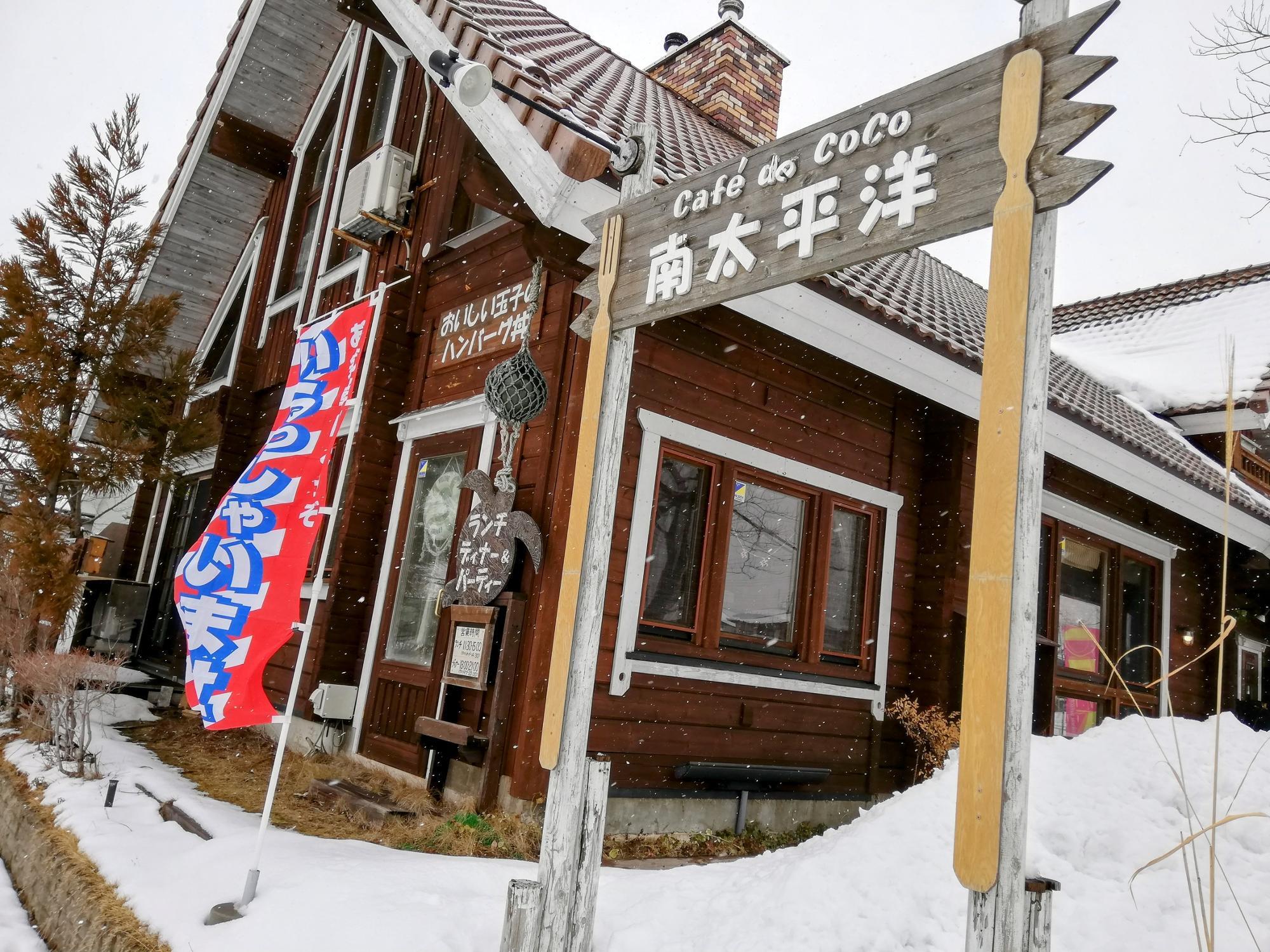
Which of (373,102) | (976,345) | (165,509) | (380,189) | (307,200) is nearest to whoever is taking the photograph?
(976,345)

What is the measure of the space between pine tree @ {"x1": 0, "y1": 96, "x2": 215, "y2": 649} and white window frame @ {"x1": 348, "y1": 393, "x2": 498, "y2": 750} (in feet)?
9.90

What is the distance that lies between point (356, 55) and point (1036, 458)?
10252 mm

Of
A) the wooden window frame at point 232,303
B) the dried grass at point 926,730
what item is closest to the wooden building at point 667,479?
the dried grass at point 926,730

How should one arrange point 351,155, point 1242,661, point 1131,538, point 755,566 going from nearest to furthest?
point 755,566, point 1131,538, point 351,155, point 1242,661

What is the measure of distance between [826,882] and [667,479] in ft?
10.2

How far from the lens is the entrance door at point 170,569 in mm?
11180

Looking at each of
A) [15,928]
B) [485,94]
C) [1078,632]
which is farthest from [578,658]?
[1078,632]

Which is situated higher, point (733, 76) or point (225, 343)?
point (733, 76)

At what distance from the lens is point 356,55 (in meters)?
10.4

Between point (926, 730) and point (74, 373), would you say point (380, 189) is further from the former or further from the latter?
point (926, 730)

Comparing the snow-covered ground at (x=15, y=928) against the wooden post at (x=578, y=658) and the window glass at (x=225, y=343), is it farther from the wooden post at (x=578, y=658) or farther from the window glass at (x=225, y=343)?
the window glass at (x=225, y=343)

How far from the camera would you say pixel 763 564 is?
6.74m

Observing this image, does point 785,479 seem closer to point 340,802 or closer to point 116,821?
point 340,802

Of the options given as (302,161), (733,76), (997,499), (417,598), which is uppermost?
(733,76)
